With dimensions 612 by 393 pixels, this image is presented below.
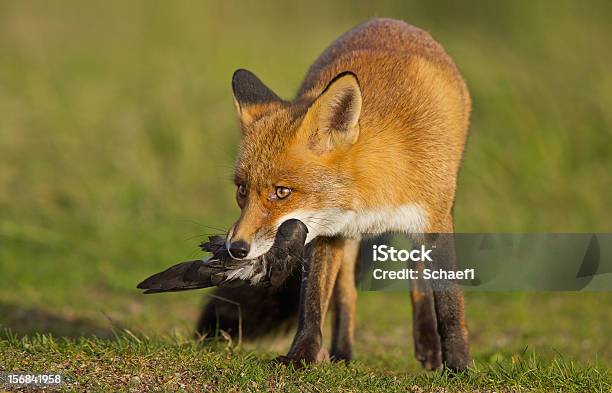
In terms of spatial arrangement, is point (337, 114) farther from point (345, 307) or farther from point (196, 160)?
point (196, 160)

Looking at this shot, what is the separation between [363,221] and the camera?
497 cm

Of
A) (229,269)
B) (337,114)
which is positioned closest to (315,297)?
(229,269)

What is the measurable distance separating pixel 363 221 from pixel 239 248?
838 millimetres

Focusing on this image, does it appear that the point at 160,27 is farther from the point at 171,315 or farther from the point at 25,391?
the point at 25,391

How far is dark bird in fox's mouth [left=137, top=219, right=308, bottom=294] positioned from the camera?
4.65m

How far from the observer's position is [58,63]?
1530 centimetres

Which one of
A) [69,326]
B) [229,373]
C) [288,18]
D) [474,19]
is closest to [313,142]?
[229,373]

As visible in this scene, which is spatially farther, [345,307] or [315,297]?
[345,307]

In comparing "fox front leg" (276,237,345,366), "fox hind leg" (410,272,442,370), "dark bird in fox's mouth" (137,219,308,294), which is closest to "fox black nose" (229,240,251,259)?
"dark bird in fox's mouth" (137,219,308,294)

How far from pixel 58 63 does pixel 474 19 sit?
687 centimetres

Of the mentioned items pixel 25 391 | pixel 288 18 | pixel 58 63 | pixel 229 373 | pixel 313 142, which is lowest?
pixel 25 391

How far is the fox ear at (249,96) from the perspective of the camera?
17.1ft

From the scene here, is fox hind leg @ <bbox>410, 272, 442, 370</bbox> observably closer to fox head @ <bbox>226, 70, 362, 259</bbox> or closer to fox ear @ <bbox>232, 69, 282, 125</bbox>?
fox head @ <bbox>226, 70, 362, 259</bbox>

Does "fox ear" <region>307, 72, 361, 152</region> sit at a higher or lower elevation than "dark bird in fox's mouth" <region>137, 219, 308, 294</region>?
higher
